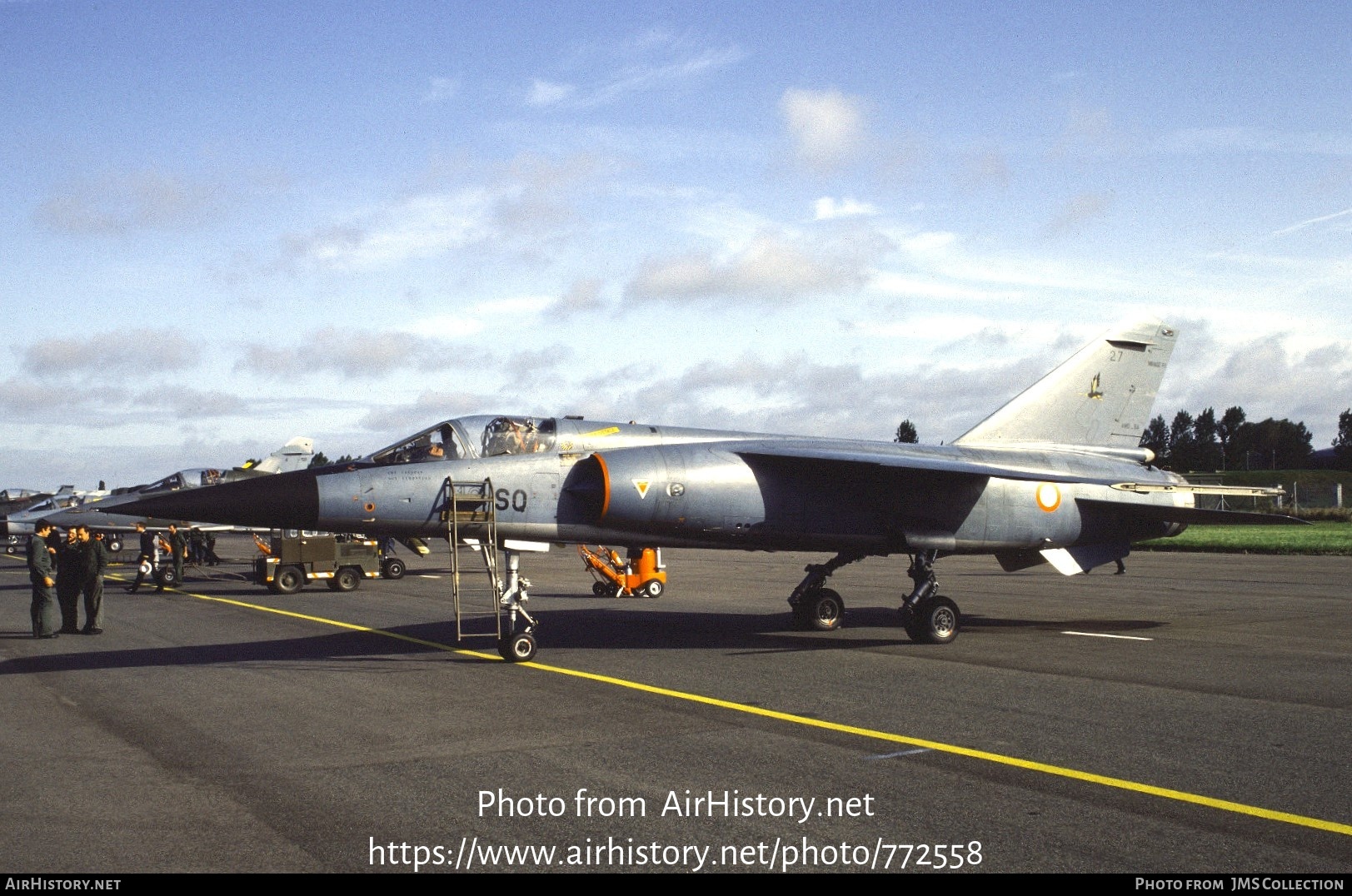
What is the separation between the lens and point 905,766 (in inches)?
298

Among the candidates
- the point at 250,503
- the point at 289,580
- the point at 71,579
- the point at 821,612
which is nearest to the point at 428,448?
the point at 250,503

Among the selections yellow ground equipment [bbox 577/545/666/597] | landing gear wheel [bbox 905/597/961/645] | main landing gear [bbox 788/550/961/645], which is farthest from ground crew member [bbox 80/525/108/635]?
landing gear wheel [bbox 905/597/961/645]

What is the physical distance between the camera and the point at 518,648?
13.2 metres

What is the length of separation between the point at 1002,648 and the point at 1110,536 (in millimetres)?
3814

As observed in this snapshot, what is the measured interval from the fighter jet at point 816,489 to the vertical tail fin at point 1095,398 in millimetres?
29

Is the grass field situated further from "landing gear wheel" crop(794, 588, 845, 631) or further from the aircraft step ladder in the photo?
the aircraft step ladder

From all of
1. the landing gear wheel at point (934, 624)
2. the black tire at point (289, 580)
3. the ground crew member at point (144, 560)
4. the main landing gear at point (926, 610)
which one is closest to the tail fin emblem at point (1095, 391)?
the main landing gear at point (926, 610)

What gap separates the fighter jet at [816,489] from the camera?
13.0 m

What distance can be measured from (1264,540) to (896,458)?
35675mm

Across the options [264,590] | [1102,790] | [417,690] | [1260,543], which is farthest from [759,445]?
[1260,543]

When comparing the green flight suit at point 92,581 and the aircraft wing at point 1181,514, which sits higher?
the aircraft wing at point 1181,514

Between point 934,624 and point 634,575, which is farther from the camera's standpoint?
point 634,575

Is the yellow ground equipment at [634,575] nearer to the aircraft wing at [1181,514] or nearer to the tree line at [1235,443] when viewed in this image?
the aircraft wing at [1181,514]

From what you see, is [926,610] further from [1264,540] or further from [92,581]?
[1264,540]
